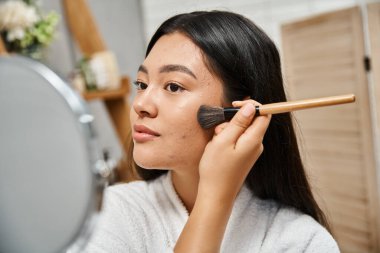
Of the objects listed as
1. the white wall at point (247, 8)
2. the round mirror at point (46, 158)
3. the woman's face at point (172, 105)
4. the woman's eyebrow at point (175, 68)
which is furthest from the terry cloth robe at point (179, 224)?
the white wall at point (247, 8)

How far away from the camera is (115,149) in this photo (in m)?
2.01

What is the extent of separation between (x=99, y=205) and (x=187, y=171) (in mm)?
469

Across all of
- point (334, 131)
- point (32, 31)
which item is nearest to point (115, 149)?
point (32, 31)

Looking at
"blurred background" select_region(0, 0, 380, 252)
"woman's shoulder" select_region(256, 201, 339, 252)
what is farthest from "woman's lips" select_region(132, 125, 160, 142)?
"blurred background" select_region(0, 0, 380, 252)

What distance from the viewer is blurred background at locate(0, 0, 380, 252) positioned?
2.11 m

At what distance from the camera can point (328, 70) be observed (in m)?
2.32

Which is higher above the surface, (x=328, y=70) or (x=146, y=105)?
(x=146, y=105)

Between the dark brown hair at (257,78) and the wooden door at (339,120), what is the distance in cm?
134

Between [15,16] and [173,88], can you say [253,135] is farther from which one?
[15,16]

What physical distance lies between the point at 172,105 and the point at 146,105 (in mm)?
46

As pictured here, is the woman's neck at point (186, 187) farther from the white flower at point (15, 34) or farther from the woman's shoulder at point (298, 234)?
the white flower at point (15, 34)

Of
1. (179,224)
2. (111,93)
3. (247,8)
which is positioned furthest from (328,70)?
(179,224)

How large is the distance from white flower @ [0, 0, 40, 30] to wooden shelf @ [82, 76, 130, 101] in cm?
31

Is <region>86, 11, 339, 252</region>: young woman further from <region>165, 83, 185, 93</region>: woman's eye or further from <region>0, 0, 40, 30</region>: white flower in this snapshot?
<region>0, 0, 40, 30</region>: white flower
